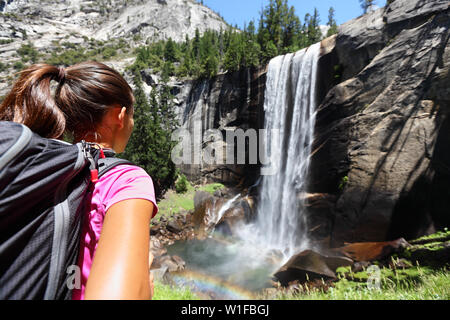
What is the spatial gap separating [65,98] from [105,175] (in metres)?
0.52

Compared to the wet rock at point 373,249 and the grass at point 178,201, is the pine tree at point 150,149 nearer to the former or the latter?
the grass at point 178,201

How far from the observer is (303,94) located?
564 inches

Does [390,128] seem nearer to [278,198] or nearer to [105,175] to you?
[278,198]

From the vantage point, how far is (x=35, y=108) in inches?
38.8

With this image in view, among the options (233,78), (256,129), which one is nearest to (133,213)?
(256,129)

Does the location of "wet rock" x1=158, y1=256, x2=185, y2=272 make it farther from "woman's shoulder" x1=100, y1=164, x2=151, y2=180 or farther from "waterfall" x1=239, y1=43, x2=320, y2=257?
"woman's shoulder" x1=100, y1=164, x2=151, y2=180

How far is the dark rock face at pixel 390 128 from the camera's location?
28.6 ft

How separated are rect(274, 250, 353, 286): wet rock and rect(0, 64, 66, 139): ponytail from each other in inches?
349

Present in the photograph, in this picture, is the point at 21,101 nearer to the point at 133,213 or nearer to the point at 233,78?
the point at 133,213

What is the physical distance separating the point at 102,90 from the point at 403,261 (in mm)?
9910

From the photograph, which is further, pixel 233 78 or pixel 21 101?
pixel 233 78

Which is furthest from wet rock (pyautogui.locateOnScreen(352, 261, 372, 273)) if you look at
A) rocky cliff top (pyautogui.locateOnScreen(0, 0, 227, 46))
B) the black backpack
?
rocky cliff top (pyautogui.locateOnScreen(0, 0, 227, 46))

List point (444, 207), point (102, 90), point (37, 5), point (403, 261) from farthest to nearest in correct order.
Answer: point (37, 5), point (444, 207), point (403, 261), point (102, 90)

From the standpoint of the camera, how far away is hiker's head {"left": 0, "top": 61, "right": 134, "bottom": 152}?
99 centimetres
